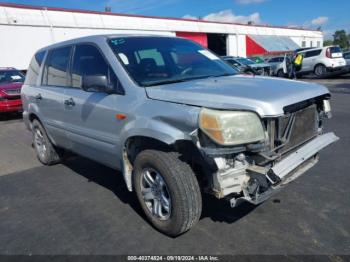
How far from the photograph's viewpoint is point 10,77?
12.1m

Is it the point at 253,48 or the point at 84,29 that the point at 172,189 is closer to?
the point at 84,29

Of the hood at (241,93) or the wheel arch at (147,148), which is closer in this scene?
the hood at (241,93)

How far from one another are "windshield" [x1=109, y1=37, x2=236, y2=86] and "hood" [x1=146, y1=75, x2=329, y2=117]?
0.87ft

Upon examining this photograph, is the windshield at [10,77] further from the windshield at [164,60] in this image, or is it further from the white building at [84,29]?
the windshield at [164,60]

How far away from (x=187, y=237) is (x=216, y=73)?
1.87 m

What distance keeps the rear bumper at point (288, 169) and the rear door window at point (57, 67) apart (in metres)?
2.89

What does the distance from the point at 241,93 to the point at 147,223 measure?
1663 mm

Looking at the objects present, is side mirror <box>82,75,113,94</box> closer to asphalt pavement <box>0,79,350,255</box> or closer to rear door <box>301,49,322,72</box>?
asphalt pavement <box>0,79,350,255</box>

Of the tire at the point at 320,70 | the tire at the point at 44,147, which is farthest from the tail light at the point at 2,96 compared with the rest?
the tire at the point at 320,70

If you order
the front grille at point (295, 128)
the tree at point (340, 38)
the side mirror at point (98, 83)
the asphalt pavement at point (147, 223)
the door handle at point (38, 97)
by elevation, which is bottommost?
the tree at point (340, 38)

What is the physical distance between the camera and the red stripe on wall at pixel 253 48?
42.8m

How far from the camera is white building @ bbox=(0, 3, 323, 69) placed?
2230 centimetres

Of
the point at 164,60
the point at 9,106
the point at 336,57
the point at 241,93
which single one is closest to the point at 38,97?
the point at 164,60

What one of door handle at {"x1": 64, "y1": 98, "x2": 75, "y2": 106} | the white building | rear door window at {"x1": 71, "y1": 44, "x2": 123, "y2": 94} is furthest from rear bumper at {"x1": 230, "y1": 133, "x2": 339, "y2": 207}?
the white building
